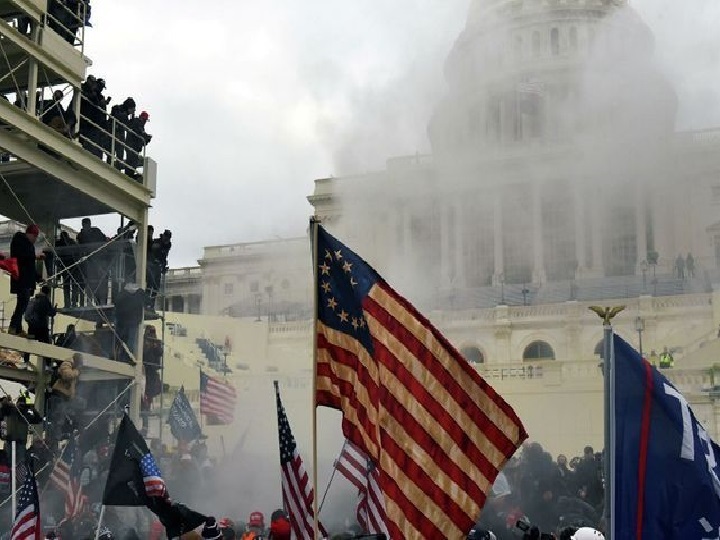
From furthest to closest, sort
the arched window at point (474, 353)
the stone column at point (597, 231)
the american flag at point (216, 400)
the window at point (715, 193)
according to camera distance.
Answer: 1. the stone column at point (597, 231)
2. the window at point (715, 193)
3. the arched window at point (474, 353)
4. the american flag at point (216, 400)

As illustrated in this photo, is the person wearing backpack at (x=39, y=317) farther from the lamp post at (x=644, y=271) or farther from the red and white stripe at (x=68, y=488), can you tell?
the lamp post at (x=644, y=271)

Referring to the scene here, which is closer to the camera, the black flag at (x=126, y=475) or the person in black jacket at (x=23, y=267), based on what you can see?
the black flag at (x=126, y=475)

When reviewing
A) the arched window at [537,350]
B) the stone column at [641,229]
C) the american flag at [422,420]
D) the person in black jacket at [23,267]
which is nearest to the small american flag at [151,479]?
the american flag at [422,420]

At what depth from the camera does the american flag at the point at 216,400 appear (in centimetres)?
2338

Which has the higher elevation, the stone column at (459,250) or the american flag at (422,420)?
the stone column at (459,250)

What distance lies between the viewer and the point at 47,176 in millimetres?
15211

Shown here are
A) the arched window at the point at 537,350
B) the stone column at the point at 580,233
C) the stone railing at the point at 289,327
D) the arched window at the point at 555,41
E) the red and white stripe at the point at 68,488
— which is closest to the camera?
the red and white stripe at the point at 68,488

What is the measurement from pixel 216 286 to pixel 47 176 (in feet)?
210

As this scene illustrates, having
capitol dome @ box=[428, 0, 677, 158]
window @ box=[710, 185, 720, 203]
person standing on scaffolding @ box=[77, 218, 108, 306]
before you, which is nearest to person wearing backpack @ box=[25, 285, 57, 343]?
person standing on scaffolding @ box=[77, 218, 108, 306]

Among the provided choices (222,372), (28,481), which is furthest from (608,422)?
(222,372)

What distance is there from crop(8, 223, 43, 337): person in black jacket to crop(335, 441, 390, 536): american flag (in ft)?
16.2

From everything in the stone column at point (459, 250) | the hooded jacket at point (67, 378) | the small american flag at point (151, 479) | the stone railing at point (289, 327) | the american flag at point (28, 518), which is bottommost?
the american flag at point (28, 518)

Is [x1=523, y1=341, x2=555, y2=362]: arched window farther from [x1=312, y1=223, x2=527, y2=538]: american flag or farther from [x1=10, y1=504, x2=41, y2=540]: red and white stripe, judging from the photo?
[x1=312, y1=223, x2=527, y2=538]: american flag

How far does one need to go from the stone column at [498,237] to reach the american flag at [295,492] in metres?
56.0
